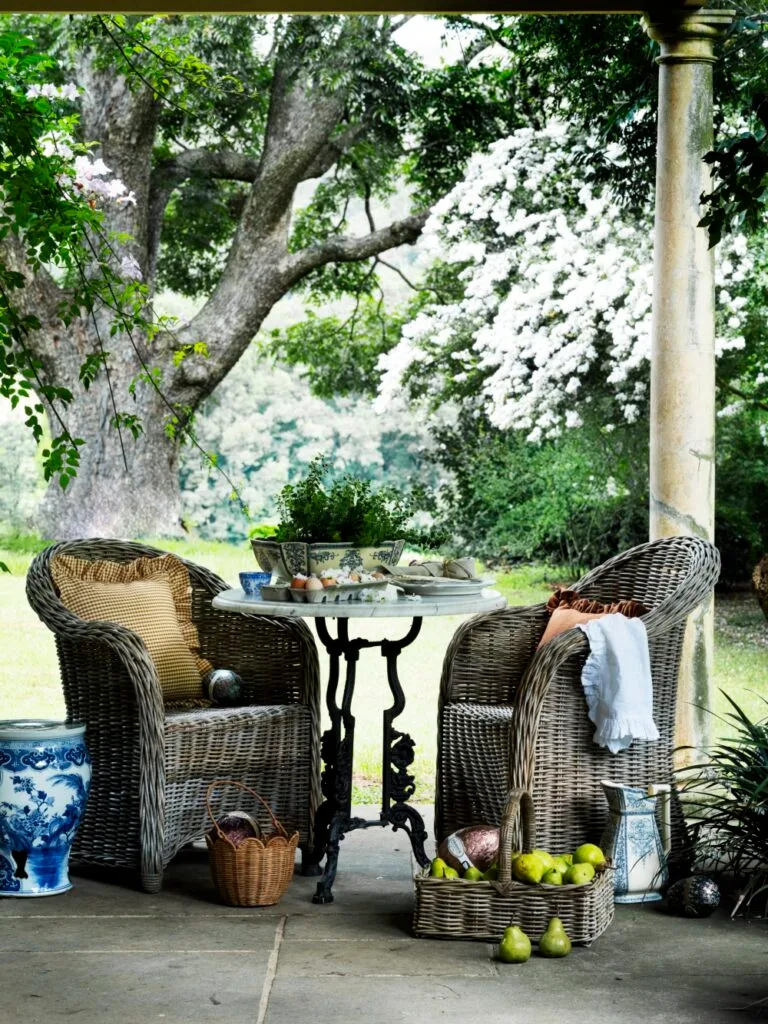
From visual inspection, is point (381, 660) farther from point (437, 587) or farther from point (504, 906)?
point (504, 906)

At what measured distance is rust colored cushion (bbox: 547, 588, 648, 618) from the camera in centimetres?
353

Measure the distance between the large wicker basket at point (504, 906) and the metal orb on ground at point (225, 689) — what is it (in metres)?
0.88

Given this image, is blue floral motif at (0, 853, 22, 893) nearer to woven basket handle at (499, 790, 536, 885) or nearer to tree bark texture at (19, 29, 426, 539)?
woven basket handle at (499, 790, 536, 885)

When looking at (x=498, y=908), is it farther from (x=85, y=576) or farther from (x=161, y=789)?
(x=85, y=576)

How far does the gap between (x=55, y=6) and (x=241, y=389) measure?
7.52m

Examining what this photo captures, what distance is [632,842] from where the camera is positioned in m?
3.33

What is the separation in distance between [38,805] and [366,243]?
6542mm

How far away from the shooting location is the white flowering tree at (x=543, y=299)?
7723 millimetres

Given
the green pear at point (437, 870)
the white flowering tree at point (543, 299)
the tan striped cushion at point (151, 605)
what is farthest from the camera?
the white flowering tree at point (543, 299)

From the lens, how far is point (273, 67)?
9336 mm

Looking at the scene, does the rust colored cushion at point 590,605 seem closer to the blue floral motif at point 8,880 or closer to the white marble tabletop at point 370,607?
the white marble tabletop at point 370,607

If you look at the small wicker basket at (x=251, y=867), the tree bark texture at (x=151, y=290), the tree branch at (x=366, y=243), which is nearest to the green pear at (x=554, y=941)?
the small wicker basket at (x=251, y=867)

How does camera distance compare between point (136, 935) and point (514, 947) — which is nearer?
point (514, 947)

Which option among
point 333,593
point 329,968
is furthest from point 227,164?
point 329,968
